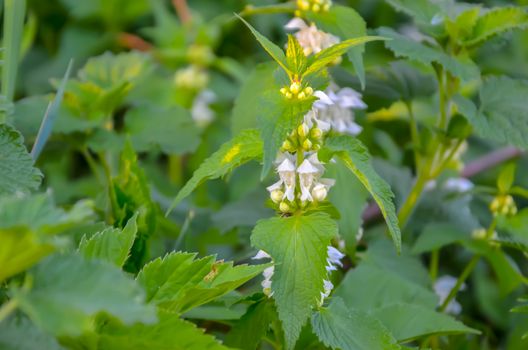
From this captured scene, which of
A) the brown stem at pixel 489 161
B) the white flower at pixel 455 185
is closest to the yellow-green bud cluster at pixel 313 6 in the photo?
the white flower at pixel 455 185

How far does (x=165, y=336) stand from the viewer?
852 millimetres

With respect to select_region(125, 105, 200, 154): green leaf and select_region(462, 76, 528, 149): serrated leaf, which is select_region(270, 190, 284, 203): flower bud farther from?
select_region(125, 105, 200, 154): green leaf

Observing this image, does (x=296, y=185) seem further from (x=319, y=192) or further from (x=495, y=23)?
(x=495, y=23)

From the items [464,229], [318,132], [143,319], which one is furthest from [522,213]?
[143,319]

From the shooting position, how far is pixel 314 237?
3.14ft

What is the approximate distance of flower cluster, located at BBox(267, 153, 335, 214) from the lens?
1.00m

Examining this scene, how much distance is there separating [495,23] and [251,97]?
43cm

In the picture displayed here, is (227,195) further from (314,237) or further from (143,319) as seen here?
(143,319)

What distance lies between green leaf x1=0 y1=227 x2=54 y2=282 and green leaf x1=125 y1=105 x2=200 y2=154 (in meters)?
0.82

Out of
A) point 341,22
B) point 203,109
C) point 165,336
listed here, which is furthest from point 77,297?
point 203,109

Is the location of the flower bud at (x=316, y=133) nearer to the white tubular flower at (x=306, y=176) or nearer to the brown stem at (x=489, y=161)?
the white tubular flower at (x=306, y=176)

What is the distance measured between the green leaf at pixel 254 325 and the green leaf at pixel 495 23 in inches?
23.5

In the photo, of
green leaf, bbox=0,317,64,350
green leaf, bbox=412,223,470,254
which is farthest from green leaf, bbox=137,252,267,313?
green leaf, bbox=412,223,470,254

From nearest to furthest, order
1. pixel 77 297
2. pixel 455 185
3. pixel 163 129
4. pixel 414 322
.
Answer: pixel 77 297 < pixel 414 322 < pixel 163 129 < pixel 455 185
